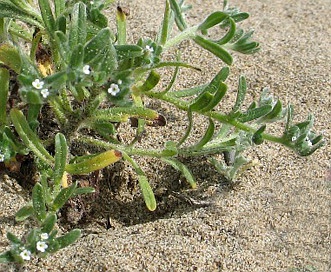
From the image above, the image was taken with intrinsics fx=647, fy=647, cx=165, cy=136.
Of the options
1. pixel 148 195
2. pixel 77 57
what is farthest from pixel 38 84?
pixel 148 195

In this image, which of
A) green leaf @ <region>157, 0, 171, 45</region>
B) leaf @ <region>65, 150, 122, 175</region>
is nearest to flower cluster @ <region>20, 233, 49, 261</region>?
leaf @ <region>65, 150, 122, 175</region>

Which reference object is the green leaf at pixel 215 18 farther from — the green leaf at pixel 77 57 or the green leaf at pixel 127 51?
the green leaf at pixel 77 57

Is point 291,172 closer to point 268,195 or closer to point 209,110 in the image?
point 268,195

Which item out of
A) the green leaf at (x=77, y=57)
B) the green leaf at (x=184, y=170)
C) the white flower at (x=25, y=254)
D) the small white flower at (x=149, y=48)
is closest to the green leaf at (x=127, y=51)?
the small white flower at (x=149, y=48)

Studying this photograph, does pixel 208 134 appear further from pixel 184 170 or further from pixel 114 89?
pixel 114 89

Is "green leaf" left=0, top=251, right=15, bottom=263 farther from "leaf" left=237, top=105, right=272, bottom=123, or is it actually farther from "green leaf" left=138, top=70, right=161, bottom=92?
"leaf" left=237, top=105, right=272, bottom=123

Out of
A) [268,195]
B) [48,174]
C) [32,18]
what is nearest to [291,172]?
[268,195]
